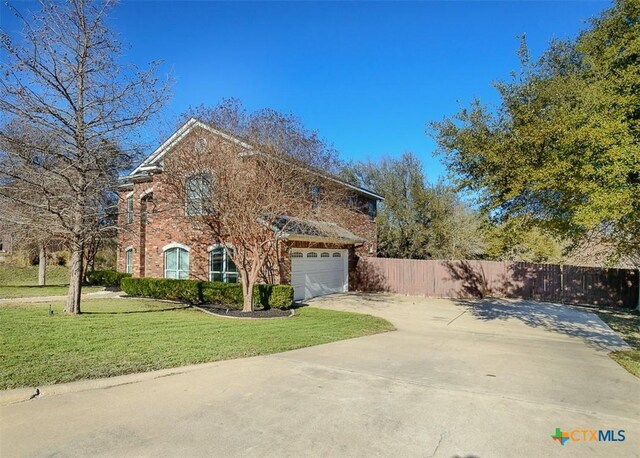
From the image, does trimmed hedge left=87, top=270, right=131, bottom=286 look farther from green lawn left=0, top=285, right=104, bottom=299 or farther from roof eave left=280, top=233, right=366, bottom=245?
roof eave left=280, top=233, right=366, bottom=245

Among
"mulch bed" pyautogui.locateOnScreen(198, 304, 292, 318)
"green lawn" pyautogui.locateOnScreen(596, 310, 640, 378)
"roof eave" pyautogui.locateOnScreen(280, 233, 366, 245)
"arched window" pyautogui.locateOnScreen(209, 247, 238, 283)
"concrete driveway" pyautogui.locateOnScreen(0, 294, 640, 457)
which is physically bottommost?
"green lawn" pyautogui.locateOnScreen(596, 310, 640, 378)

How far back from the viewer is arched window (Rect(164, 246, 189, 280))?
1762 centimetres

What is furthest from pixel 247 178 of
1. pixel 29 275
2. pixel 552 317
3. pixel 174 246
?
pixel 29 275

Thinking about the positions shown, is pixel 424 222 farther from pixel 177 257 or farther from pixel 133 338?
pixel 133 338

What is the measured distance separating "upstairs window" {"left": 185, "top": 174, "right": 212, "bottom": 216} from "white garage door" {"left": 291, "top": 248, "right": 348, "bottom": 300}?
173 inches

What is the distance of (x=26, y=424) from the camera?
162 inches

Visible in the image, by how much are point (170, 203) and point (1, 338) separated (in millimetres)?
6748

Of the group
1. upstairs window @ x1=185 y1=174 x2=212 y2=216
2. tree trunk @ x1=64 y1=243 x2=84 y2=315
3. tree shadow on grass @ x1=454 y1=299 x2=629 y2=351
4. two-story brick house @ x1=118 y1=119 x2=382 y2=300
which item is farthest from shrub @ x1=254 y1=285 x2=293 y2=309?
tree shadow on grass @ x1=454 y1=299 x2=629 y2=351

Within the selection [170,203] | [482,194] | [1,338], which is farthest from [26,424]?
[482,194]

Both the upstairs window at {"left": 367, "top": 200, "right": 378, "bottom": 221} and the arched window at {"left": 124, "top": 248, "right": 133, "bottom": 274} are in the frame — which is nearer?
the arched window at {"left": 124, "top": 248, "right": 133, "bottom": 274}

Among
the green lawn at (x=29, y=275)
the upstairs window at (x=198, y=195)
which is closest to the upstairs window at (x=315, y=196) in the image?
the upstairs window at (x=198, y=195)

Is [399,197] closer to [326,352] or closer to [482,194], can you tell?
[482,194]

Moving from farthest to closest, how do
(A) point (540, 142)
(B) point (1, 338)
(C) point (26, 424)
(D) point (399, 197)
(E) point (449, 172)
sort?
1. (D) point (399, 197)
2. (E) point (449, 172)
3. (A) point (540, 142)
4. (B) point (1, 338)
5. (C) point (26, 424)

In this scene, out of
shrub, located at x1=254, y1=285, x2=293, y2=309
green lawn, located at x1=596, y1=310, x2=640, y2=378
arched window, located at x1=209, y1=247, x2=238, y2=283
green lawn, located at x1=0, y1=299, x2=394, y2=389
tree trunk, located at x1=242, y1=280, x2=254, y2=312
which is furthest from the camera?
arched window, located at x1=209, y1=247, x2=238, y2=283
